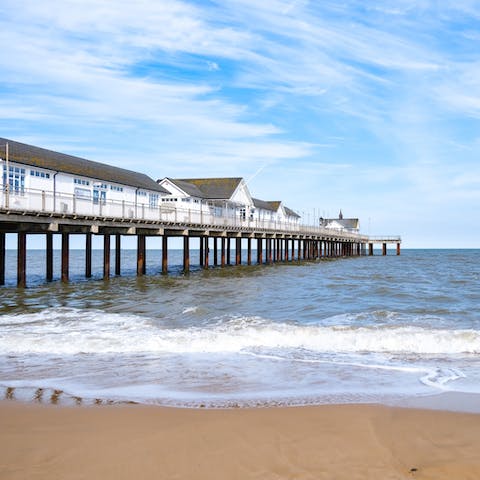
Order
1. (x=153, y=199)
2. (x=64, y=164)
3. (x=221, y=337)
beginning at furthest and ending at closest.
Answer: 1. (x=153, y=199)
2. (x=64, y=164)
3. (x=221, y=337)

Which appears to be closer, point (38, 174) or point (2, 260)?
point (38, 174)

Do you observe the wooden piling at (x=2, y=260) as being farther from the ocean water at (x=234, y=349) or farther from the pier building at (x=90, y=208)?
the ocean water at (x=234, y=349)

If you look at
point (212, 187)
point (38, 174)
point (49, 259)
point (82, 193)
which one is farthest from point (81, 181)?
point (212, 187)

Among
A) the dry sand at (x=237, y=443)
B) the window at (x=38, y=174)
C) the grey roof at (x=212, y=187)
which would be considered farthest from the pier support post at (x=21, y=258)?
the grey roof at (x=212, y=187)

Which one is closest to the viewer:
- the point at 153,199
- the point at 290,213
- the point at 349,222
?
the point at 153,199

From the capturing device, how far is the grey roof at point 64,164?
24.5m

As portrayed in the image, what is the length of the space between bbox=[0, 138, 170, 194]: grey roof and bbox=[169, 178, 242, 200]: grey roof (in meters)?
11.1

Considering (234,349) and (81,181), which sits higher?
(81,181)

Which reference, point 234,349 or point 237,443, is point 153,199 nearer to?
point 234,349

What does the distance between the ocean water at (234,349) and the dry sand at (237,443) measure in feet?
2.00

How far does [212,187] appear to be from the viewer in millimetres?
49562

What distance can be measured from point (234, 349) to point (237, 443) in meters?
5.38

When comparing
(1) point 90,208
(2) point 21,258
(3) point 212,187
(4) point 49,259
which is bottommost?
(4) point 49,259

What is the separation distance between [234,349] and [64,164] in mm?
20243
